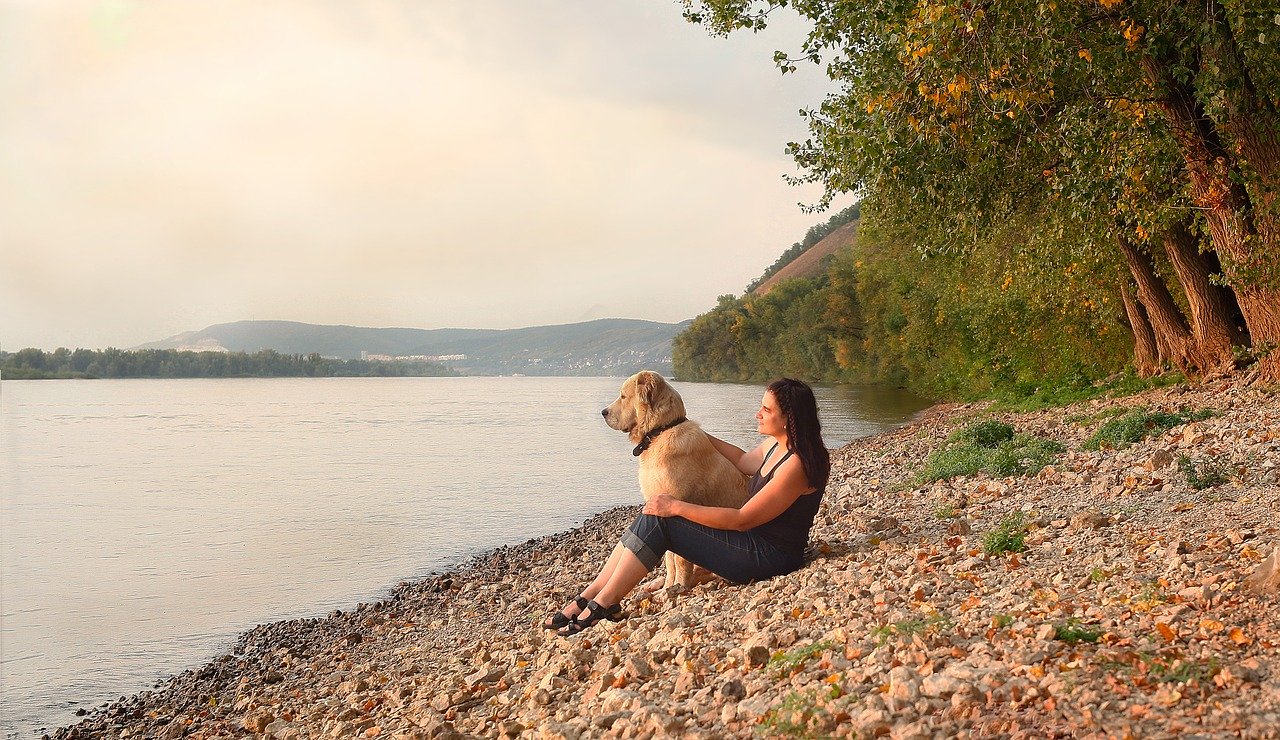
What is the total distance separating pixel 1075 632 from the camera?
186 inches

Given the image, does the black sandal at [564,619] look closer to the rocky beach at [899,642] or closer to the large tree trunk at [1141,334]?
the rocky beach at [899,642]

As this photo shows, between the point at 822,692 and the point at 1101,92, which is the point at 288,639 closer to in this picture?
the point at 822,692

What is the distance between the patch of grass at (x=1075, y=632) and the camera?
15.4ft

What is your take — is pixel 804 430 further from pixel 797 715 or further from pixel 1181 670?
pixel 1181 670

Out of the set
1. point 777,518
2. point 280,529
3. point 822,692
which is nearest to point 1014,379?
point 280,529

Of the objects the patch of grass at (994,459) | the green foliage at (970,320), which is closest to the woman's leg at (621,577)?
the patch of grass at (994,459)

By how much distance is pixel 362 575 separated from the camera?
14.8m

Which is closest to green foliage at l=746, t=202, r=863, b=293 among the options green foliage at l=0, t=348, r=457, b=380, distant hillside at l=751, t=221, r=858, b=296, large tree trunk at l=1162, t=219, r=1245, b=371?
distant hillside at l=751, t=221, r=858, b=296

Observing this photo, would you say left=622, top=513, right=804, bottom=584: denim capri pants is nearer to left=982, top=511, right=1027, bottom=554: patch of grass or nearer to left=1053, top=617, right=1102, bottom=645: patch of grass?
left=982, top=511, right=1027, bottom=554: patch of grass

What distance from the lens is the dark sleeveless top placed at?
23.7 feet

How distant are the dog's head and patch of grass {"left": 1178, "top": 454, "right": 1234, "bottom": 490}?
476cm

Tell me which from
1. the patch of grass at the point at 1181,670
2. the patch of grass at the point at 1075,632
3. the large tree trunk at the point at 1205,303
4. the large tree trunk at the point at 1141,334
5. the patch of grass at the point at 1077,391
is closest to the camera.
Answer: the patch of grass at the point at 1181,670

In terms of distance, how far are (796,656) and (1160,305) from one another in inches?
788

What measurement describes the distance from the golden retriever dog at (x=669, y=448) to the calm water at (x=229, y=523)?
5938 millimetres
